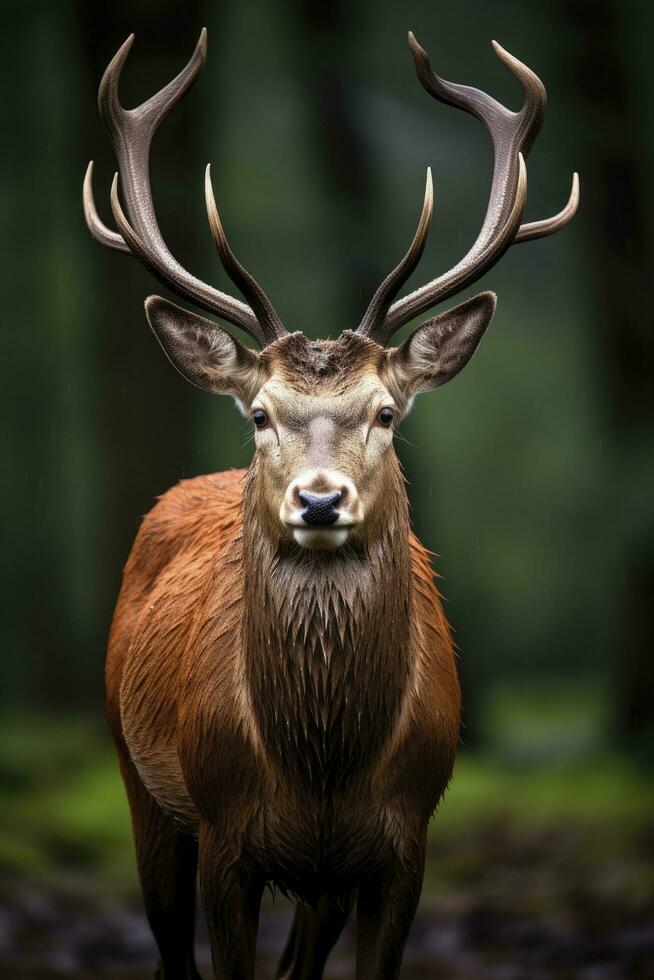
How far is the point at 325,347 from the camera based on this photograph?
4461 mm

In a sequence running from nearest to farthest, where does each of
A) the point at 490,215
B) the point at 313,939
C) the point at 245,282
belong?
the point at 245,282 → the point at 490,215 → the point at 313,939

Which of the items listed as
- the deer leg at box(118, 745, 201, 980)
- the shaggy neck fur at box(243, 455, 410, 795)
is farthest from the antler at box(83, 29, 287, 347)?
the deer leg at box(118, 745, 201, 980)

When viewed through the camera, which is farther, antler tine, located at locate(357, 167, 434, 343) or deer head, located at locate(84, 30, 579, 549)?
antler tine, located at locate(357, 167, 434, 343)

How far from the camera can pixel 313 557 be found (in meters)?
4.33

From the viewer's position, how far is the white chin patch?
4.08 meters

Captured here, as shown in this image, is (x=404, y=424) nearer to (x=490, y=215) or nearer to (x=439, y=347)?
(x=490, y=215)

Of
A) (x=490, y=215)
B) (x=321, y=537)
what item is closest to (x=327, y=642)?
(x=321, y=537)

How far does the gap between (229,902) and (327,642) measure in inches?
37.8

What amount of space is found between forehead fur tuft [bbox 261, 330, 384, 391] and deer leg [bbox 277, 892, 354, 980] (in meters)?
2.36

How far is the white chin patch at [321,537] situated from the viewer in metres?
4.08

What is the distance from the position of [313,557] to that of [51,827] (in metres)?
5.36

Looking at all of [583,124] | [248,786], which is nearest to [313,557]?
A: [248,786]

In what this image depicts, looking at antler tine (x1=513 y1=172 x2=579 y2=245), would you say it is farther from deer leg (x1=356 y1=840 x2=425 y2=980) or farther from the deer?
deer leg (x1=356 y1=840 x2=425 y2=980)

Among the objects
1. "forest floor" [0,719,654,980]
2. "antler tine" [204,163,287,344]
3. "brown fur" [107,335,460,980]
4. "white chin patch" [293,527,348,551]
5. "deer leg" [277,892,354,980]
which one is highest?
"antler tine" [204,163,287,344]
